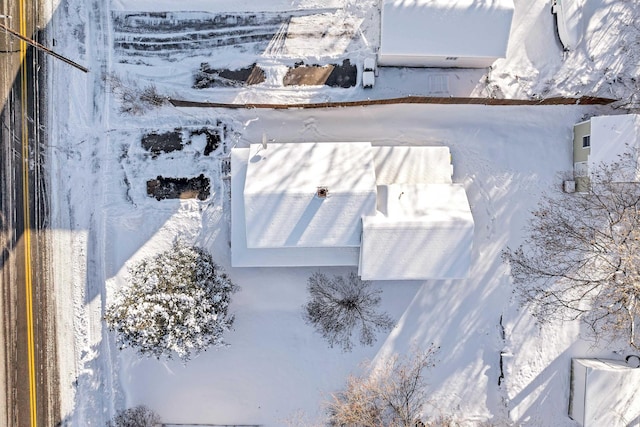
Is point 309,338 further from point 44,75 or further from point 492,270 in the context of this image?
point 44,75

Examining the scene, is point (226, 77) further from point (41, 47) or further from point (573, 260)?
point (573, 260)

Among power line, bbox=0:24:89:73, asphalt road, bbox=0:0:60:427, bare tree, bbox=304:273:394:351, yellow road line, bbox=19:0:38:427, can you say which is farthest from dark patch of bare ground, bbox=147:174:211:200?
bare tree, bbox=304:273:394:351

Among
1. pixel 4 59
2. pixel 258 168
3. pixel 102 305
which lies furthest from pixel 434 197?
pixel 4 59

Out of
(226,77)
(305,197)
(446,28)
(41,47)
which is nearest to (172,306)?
(305,197)

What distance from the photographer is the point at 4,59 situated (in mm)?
17453

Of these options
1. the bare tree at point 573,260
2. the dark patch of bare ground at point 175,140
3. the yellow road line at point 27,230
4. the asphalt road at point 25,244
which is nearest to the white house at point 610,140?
the bare tree at point 573,260

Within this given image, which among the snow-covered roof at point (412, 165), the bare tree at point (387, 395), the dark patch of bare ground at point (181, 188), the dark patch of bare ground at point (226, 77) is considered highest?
the dark patch of bare ground at point (226, 77)

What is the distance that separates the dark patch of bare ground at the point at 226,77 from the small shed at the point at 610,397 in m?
16.3

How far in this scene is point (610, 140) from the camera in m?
15.7

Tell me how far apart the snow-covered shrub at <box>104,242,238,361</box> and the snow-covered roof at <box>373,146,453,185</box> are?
22.9 ft

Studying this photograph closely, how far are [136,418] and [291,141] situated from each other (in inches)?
476

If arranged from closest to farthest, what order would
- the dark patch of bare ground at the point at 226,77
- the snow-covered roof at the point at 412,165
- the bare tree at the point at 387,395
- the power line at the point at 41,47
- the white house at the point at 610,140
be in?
the white house at the point at 610,140, the snow-covered roof at the point at 412,165, the power line at the point at 41,47, the bare tree at the point at 387,395, the dark patch of bare ground at the point at 226,77

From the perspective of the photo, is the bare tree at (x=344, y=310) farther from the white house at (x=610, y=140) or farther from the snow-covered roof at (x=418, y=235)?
the white house at (x=610, y=140)

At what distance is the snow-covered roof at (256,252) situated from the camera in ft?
52.2
